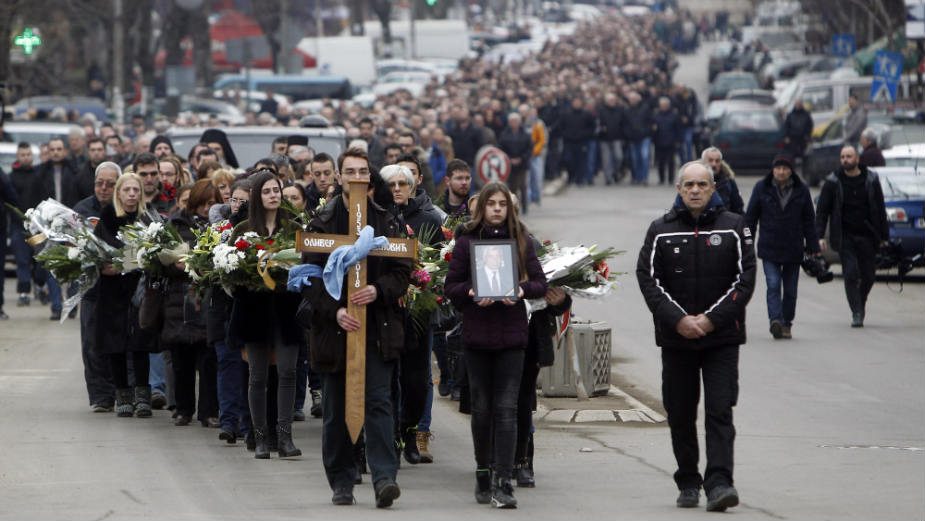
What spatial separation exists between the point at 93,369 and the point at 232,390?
1980mm

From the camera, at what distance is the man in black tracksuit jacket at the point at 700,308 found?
9898 millimetres

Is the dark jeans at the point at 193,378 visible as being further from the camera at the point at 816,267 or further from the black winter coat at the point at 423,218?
the camera at the point at 816,267

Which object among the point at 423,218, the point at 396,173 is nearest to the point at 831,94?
the point at 423,218

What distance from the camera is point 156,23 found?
7456 centimetres

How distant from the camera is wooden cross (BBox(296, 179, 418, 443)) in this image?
991 cm

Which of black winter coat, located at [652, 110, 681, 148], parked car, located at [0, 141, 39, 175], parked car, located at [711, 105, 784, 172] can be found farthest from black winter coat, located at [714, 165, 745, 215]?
parked car, located at [711, 105, 784, 172]

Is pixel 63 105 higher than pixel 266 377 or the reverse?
the reverse

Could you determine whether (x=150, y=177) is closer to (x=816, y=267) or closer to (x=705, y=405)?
(x=705, y=405)

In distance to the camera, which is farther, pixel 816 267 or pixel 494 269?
pixel 816 267

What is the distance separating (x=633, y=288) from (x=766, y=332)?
4648 mm

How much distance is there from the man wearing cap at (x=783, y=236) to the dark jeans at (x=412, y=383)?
757 centimetres

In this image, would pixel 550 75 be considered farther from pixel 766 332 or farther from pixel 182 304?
pixel 182 304

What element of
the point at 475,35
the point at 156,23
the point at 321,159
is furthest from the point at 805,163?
the point at 475,35

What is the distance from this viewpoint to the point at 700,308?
9.98 meters
